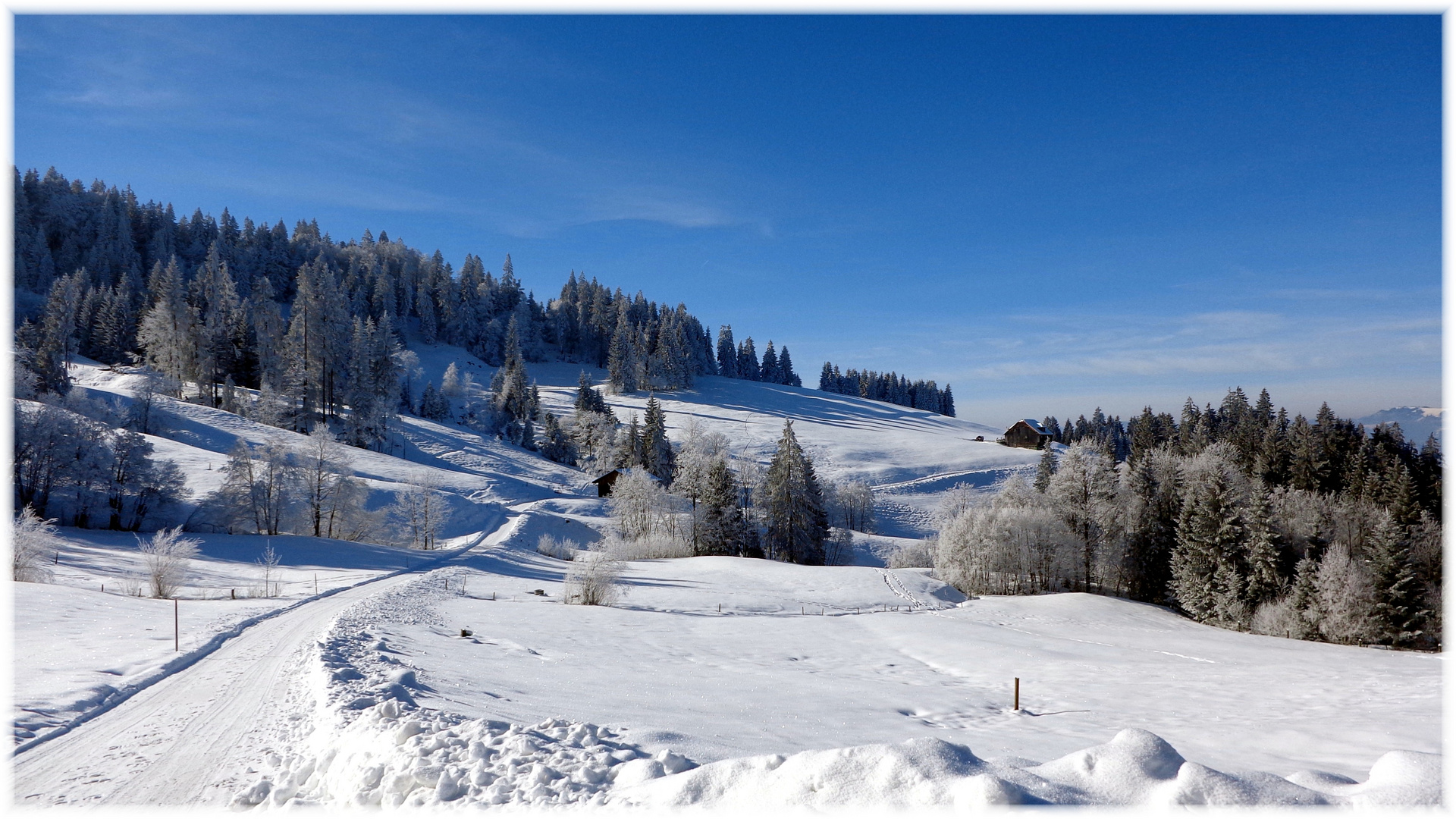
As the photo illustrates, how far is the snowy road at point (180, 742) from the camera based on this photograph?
8461 mm

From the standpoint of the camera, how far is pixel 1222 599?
39.3 m

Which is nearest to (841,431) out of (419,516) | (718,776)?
(419,516)

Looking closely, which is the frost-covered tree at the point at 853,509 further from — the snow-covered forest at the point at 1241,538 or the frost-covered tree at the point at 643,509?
the frost-covered tree at the point at 643,509

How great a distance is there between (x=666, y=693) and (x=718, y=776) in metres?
8.89

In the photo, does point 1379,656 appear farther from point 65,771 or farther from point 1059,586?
point 65,771

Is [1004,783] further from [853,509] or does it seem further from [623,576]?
[853,509]

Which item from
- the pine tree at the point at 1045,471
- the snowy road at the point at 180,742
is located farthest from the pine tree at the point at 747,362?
the snowy road at the point at 180,742

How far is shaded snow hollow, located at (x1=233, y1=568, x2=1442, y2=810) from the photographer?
564cm

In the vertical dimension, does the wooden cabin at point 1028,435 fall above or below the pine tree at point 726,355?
below

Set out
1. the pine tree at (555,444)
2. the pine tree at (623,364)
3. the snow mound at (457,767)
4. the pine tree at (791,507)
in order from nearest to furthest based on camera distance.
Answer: the snow mound at (457,767) < the pine tree at (791,507) < the pine tree at (555,444) < the pine tree at (623,364)

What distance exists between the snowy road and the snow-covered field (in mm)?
65

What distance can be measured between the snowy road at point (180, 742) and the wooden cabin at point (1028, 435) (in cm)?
10354

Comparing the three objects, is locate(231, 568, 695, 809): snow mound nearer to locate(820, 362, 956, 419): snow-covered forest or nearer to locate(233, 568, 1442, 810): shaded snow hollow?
locate(233, 568, 1442, 810): shaded snow hollow

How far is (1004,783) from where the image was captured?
5.39 metres
